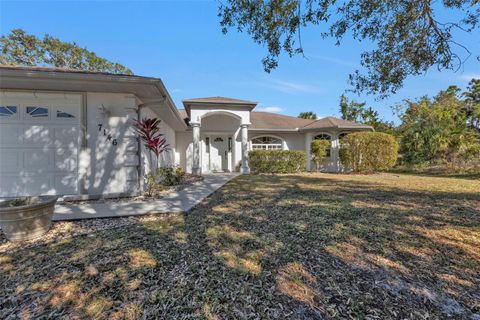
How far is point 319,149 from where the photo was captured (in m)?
14.3

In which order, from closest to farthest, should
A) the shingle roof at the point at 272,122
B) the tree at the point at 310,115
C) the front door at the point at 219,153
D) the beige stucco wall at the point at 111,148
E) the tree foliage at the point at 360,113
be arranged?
the beige stucco wall at the point at 111,148 → the front door at the point at 219,153 → the shingle roof at the point at 272,122 → the tree foliage at the point at 360,113 → the tree at the point at 310,115

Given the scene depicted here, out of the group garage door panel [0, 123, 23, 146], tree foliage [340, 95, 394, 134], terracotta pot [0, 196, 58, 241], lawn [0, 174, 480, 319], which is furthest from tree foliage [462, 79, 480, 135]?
garage door panel [0, 123, 23, 146]

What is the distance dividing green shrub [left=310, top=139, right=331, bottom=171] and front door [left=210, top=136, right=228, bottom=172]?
567cm

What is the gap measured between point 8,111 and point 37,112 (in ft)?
2.03

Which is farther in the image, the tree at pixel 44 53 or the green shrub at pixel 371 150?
the tree at pixel 44 53

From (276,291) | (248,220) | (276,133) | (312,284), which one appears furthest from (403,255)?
(276,133)

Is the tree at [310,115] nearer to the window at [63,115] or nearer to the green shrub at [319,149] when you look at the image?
the green shrub at [319,149]

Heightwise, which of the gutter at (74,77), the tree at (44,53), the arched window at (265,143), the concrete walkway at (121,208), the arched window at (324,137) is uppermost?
the tree at (44,53)

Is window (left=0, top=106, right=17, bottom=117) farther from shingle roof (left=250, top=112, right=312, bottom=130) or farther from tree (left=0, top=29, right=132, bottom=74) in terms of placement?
tree (left=0, top=29, right=132, bottom=74)

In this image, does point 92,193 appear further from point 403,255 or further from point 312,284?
point 403,255

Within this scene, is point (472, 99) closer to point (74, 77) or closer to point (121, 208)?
point (121, 208)

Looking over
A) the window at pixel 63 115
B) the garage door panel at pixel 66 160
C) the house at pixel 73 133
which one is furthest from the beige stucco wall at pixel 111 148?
A: the window at pixel 63 115

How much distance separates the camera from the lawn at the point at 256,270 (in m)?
1.92

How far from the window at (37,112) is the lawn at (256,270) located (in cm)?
409
